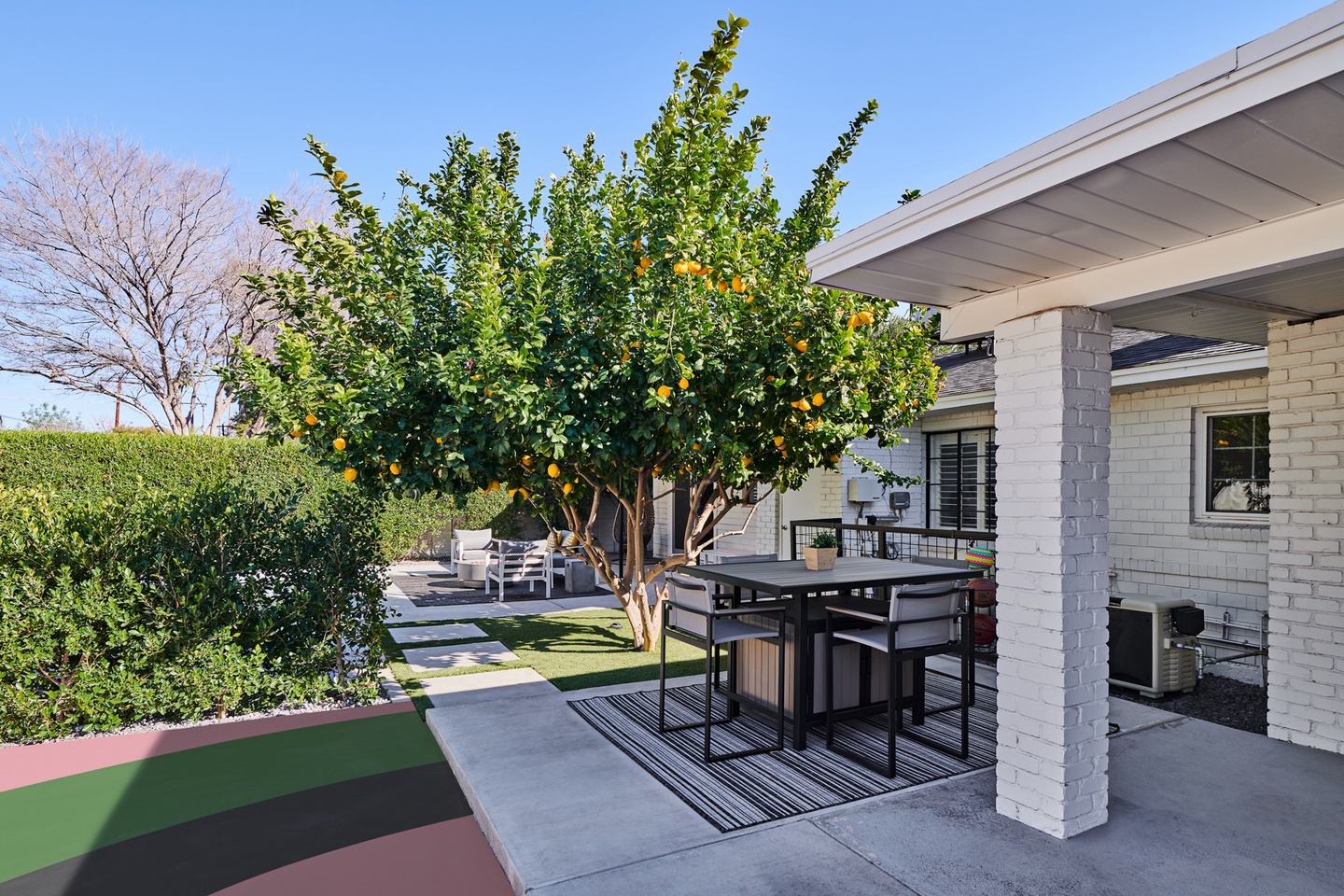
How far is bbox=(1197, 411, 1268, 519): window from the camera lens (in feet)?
20.0

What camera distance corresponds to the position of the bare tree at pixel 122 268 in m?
16.5

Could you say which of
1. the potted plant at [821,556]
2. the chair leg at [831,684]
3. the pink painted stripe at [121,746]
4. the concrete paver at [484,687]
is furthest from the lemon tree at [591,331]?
the pink painted stripe at [121,746]

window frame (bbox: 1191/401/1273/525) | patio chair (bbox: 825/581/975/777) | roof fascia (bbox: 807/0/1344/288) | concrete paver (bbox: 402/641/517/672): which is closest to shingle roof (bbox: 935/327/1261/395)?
window frame (bbox: 1191/401/1273/525)

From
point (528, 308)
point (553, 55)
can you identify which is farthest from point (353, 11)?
point (528, 308)

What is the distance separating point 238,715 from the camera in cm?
518

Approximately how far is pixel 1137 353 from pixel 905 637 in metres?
4.58

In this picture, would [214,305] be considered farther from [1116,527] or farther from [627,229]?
[1116,527]

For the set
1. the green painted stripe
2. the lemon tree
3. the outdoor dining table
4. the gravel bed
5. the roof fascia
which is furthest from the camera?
the gravel bed

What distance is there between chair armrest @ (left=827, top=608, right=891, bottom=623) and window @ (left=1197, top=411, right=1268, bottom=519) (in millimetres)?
4092

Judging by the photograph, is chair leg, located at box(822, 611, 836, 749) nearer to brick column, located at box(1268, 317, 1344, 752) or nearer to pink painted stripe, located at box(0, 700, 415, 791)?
brick column, located at box(1268, 317, 1344, 752)

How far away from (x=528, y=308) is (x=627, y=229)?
102 centimetres

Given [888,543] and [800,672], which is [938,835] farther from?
[888,543]

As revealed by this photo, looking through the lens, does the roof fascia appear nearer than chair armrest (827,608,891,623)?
Yes

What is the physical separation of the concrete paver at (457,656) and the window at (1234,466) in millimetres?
6318
